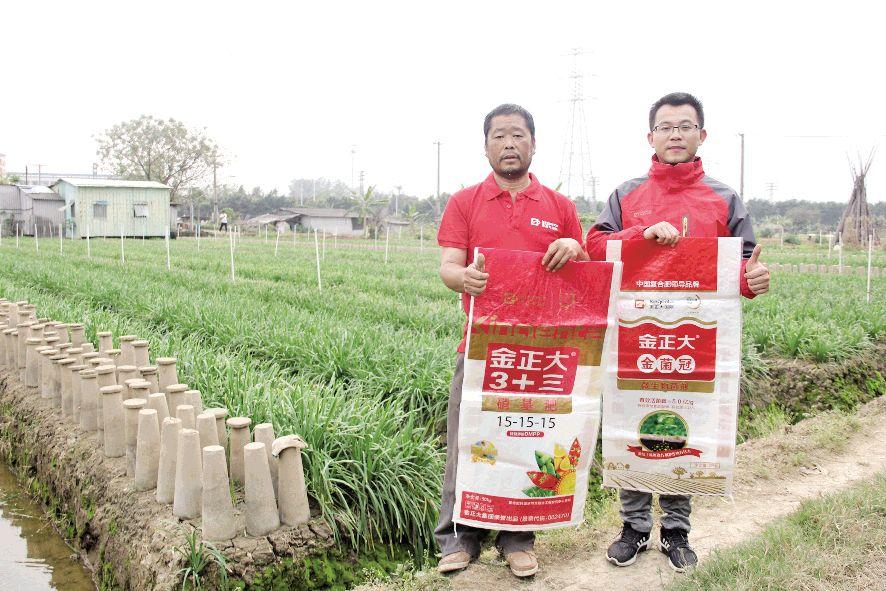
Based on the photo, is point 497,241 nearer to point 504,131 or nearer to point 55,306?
point 504,131

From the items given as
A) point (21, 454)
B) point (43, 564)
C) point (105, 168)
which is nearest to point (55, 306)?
point (21, 454)

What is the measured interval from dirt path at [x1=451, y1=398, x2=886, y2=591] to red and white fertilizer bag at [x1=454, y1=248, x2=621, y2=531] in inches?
13.8

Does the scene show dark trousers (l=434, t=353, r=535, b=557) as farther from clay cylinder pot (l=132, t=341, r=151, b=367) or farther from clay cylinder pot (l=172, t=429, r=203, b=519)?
clay cylinder pot (l=132, t=341, r=151, b=367)

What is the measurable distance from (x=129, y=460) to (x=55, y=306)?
14.0 feet

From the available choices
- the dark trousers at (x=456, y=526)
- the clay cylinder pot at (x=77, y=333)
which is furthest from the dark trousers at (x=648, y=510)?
the clay cylinder pot at (x=77, y=333)

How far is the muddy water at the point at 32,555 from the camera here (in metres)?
2.99

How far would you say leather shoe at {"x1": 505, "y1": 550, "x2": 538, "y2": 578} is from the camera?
8.36 feet

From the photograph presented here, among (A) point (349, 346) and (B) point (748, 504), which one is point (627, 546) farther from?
(A) point (349, 346)

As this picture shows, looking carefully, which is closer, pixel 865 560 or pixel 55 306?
pixel 865 560

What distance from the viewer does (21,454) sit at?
13.4 feet

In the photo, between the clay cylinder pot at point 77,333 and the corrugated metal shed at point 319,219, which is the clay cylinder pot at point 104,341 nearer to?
the clay cylinder pot at point 77,333

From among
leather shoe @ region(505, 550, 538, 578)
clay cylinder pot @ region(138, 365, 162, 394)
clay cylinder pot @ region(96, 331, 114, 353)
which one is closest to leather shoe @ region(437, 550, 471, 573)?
leather shoe @ region(505, 550, 538, 578)

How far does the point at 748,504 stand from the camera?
348 centimetres

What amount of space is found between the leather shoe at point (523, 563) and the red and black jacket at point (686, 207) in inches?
47.1
